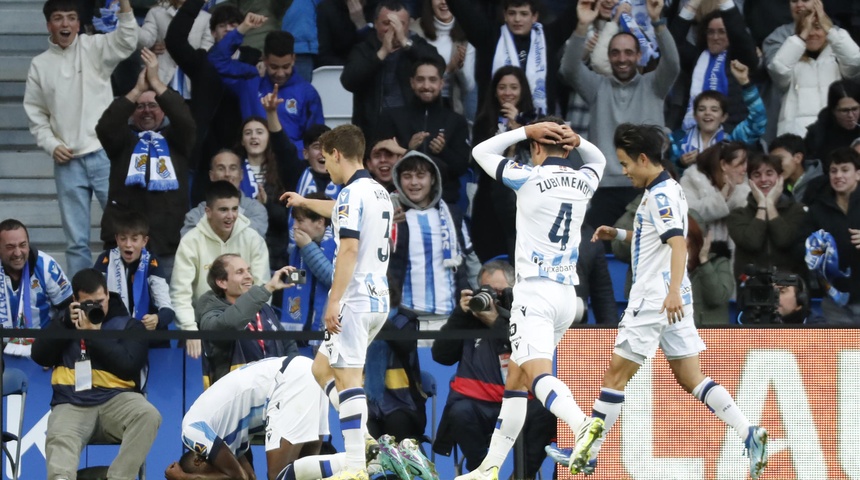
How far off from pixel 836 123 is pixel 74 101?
20.9 feet

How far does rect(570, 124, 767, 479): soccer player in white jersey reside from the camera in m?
9.03

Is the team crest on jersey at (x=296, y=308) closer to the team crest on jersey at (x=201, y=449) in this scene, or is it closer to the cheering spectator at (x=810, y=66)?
the team crest on jersey at (x=201, y=449)

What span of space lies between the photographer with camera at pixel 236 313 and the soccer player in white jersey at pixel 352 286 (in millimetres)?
786

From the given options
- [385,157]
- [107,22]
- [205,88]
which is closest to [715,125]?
[385,157]

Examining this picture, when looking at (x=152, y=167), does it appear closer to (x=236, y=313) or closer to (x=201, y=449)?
(x=236, y=313)

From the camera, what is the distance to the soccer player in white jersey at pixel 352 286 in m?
8.62

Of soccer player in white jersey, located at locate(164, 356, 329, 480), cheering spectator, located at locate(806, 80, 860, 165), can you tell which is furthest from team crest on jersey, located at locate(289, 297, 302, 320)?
cheering spectator, located at locate(806, 80, 860, 165)

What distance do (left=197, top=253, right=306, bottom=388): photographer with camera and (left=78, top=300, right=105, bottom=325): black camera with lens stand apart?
68cm

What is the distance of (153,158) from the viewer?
1212 cm

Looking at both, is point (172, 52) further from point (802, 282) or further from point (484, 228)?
point (802, 282)

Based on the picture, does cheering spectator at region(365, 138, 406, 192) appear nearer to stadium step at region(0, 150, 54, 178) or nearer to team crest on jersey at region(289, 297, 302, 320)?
team crest on jersey at region(289, 297, 302, 320)

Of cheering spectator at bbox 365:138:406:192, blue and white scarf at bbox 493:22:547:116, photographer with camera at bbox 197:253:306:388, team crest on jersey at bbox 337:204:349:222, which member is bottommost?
photographer with camera at bbox 197:253:306:388

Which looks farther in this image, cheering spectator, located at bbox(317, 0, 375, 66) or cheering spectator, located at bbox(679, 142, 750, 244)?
cheering spectator, located at bbox(317, 0, 375, 66)

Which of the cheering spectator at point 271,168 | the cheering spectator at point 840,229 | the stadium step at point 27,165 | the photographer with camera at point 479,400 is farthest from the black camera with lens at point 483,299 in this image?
the stadium step at point 27,165
